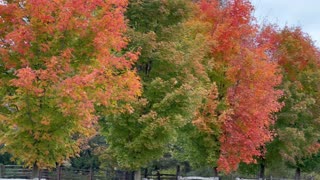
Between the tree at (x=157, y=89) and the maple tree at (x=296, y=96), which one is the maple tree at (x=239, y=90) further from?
the maple tree at (x=296, y=96)

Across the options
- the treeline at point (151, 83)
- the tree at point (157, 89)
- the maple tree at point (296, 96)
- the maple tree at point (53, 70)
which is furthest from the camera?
the maple tree at point (296, 96)

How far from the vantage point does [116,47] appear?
13.9 m

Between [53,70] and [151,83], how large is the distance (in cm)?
549

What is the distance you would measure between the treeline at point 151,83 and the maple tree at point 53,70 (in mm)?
27

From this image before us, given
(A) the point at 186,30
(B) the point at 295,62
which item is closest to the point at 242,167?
(B) the point at 295,62

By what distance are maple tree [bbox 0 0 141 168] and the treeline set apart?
0.03 meters

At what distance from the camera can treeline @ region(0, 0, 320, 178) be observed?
12742 millimetres

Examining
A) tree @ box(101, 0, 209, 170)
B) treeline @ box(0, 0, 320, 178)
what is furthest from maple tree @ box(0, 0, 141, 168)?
tree @ box(101, 0, 209, 170)

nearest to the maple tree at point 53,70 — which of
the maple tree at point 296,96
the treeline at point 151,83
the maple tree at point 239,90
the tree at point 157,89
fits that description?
the treeline at point 151,83

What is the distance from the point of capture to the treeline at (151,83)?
41.8 feet

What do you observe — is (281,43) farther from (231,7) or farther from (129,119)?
(129,119)

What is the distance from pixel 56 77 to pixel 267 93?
1279cm

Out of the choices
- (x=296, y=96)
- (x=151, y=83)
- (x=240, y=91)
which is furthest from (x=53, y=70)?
(x=296, y=96)

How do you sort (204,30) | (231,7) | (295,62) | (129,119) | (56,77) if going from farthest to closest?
(295,62) < (231,7) < (204,30) < (129,119) < (56,77)
